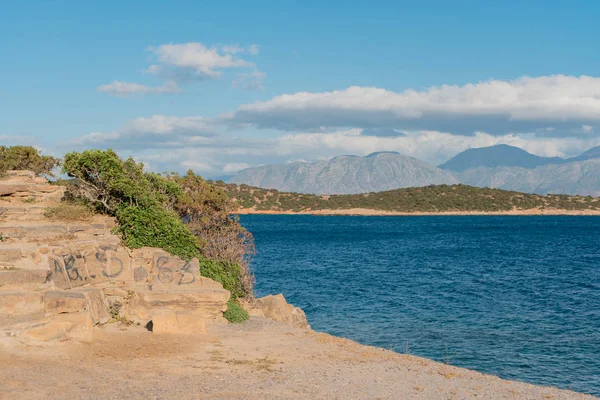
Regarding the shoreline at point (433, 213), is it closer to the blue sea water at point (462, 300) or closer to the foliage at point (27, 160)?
the blue sea water at point (462, 300)

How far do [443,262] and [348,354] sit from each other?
34616mm

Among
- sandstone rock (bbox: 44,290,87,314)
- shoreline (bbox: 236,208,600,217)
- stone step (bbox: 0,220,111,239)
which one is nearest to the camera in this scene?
sandstone rock (bbox: 44,290,87,314)

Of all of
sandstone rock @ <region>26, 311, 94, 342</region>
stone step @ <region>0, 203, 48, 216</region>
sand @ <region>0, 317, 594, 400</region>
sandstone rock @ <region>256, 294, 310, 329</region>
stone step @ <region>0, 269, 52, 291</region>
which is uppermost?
stone step @ <region>0, 203, 48, 216</region>

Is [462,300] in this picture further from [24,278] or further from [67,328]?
[24,278]

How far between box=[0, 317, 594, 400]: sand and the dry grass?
596 cm

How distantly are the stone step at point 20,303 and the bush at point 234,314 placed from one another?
613 cm

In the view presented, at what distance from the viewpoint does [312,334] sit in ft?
62.4

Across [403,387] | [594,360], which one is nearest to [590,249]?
[594,360]

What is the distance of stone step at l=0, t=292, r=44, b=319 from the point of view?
14781 mm

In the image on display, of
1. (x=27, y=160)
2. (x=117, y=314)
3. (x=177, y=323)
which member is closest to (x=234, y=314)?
(x=177, y=323)

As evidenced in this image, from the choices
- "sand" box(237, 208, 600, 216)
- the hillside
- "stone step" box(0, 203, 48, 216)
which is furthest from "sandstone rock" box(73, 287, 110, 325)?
"sand" box(237, 208, 600, 216)

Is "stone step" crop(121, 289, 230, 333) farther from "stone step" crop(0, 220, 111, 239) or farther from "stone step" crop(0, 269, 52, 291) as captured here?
"stone step" crop(0, 220, 111, 239)

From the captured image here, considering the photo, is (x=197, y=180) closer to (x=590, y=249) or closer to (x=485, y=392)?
(x=485, y=392)

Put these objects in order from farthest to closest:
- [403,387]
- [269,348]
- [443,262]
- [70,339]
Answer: [443,262] < [269,348] < [70,339] < [403,387]
